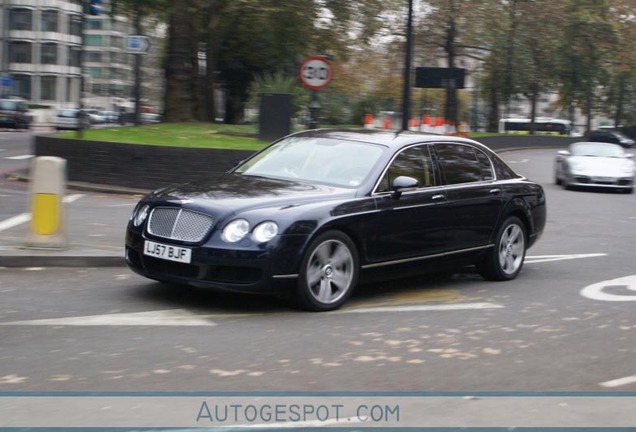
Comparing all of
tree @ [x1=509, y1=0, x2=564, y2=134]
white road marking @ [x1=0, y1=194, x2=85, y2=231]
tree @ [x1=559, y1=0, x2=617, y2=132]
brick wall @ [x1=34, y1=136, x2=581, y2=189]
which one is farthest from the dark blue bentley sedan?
tree @ [x1=559, y1=0, x2=617, y2=132]

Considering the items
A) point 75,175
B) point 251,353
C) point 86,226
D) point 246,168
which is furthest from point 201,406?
point 75,175

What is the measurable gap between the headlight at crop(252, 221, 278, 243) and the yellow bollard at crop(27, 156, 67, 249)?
3.37 metres

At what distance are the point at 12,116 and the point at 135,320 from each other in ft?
168

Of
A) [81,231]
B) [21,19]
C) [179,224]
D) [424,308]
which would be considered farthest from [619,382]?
[21,19]

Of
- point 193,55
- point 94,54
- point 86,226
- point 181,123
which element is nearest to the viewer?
point 86,226

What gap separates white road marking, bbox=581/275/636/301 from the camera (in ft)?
30.0

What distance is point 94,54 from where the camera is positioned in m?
123

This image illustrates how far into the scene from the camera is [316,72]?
1892cm

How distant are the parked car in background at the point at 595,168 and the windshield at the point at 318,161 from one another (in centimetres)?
1682

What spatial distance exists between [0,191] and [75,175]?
7.07 ft

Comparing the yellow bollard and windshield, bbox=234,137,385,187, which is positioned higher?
windshield, bbox=234,137,385,187

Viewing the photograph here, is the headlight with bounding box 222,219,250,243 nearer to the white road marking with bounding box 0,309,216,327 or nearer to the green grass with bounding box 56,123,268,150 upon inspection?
the white road marking with bounding box 0,309,216,327

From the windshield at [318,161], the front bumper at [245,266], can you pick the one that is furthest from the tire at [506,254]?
the front bumper at [245,266]

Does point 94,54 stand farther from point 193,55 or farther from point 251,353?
point 251,353
